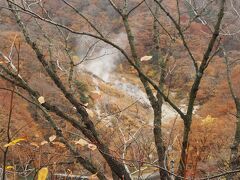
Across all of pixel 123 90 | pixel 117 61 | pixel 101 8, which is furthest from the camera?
pixel 117 61

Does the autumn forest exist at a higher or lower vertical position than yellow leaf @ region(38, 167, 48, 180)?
higher

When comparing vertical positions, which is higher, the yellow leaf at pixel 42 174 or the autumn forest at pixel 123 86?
the autumn forest at pixel 123 86

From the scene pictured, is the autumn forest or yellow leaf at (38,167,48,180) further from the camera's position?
the autumn forest

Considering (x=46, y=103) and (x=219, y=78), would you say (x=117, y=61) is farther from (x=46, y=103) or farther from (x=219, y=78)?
(x=46, y=103)

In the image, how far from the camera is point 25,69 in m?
20.7

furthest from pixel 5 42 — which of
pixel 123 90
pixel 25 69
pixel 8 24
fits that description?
pixel 123 90

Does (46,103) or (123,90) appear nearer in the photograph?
(46,103)

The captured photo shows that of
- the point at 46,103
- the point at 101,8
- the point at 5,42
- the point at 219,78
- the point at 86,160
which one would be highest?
the point at 101,8

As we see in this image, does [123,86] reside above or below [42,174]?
above

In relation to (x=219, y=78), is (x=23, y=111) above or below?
below

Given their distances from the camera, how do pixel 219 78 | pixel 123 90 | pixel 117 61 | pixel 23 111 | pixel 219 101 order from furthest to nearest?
pixel 117 61 < pixel 123 90 < pixel 219 78 < pixel 219 101 < pixel 23 111

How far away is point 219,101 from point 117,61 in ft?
44.9

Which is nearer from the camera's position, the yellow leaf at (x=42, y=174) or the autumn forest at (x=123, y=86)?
the yellow leaf at (x=42, y=174)

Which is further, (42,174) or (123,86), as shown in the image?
(123,86)
